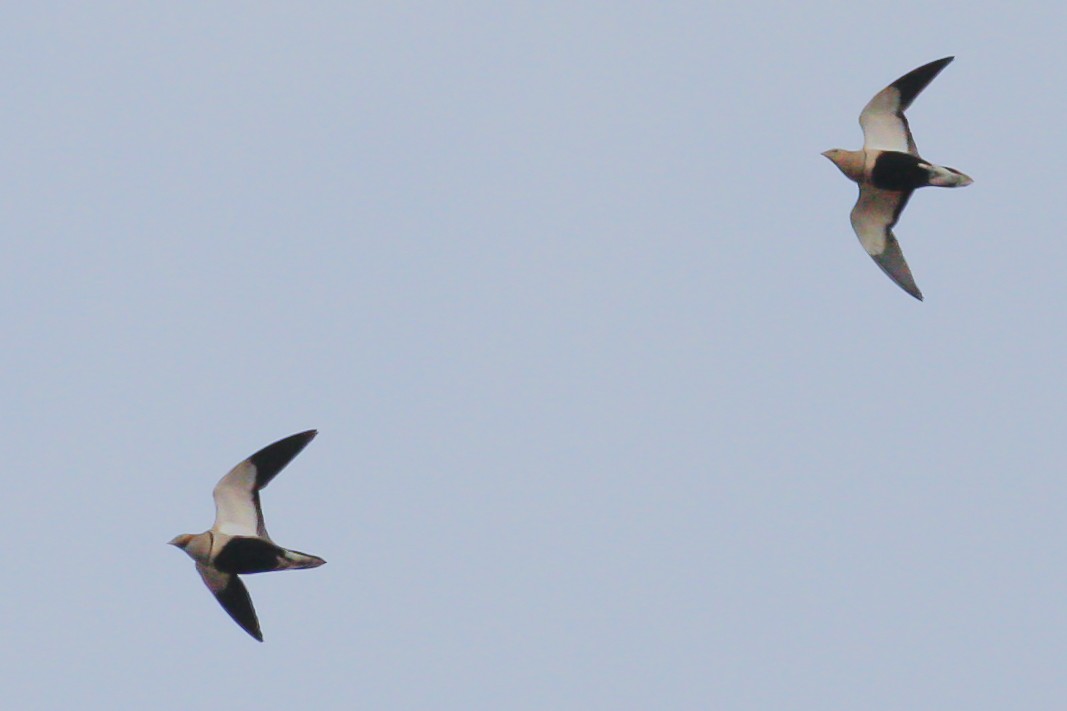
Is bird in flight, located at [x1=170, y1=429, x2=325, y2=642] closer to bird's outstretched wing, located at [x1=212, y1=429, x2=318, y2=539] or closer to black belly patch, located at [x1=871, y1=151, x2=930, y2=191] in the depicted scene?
bird's outstretched wing, located at [x1=212, y1=429, x2=318, y2=539]

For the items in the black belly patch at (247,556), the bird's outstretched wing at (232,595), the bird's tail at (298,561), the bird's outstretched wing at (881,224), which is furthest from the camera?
the bird's outstretched wing at (881,224)

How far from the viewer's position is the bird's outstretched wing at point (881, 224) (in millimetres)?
27250

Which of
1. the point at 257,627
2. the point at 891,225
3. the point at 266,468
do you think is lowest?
the point at 257,627

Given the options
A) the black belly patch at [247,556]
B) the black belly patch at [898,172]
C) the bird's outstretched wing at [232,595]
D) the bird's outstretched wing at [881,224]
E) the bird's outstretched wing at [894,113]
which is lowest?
the bird's outstretched wing at [232,595]

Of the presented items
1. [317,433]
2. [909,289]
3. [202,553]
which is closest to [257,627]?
[202,553]

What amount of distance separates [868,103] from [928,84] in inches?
35.1

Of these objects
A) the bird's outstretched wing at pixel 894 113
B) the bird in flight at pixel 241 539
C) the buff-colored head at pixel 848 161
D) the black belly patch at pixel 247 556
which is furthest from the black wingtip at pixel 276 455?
the bird's outstretched wing at pixel 894 113

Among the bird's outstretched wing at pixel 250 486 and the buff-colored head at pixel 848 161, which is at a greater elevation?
the buff-colored head at pixel 848 161

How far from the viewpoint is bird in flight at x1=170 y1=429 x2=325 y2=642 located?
23703mm

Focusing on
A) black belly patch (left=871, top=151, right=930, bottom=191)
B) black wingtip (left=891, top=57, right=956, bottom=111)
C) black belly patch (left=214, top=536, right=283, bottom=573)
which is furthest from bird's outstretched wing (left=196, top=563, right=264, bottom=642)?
black wingtip (left=891, top=57, right=956, bottom=111)

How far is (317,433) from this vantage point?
23.8 metres

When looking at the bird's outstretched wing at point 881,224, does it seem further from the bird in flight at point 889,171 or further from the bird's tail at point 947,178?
the bird's tail at point 947,178

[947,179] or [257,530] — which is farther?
[947,179]

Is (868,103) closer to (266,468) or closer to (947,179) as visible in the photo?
(947,179)
